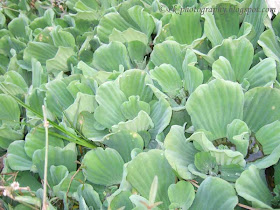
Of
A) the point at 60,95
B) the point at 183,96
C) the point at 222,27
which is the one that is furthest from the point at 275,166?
the point at 60,95

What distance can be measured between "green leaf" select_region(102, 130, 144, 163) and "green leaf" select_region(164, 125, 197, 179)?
7 centimetres

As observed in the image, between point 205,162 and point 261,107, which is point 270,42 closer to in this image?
point 261,107

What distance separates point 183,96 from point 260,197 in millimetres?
246

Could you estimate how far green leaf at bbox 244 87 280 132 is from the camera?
0.60m

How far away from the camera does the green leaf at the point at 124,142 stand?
2.12ft

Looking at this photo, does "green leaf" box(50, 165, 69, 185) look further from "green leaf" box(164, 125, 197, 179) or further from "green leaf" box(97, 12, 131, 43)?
"green leaf" box(97, 12, 131, 43)

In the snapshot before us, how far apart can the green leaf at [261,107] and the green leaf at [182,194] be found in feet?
0.52

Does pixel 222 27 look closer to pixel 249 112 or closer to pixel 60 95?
pixel 249 112

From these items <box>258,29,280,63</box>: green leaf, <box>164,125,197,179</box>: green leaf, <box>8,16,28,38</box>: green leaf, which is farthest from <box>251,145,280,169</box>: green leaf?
<box>8,16,28,38</box>: green leaf

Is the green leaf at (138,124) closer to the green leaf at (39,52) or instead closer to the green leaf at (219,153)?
the green leaf at (219,153)

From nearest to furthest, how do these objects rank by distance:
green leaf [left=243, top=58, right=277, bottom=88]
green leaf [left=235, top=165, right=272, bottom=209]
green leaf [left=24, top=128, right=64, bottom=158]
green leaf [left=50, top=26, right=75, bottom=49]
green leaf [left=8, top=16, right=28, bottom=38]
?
green leaf [left=235, top=165, right=272, bottom=209]
green leaf [left=243, top=58, right=277, bottom=88]
green leaf [left=24, top=128, right=64, bottom=158]
green leaf [left=50, top=26, right=75, bottom=49]
green leaf [left=8, top=16, right=28, bottom=38]

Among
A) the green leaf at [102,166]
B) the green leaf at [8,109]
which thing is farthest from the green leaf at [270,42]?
Result: the green leaf at [8,109]

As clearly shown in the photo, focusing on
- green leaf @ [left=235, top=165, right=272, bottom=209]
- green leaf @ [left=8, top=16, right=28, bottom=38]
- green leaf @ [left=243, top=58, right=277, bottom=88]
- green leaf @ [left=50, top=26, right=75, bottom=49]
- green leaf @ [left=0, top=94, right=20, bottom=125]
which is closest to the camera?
green leaf @ [left=235, top=165, right=272, bottom=209]

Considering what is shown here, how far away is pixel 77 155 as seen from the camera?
2.41ft
